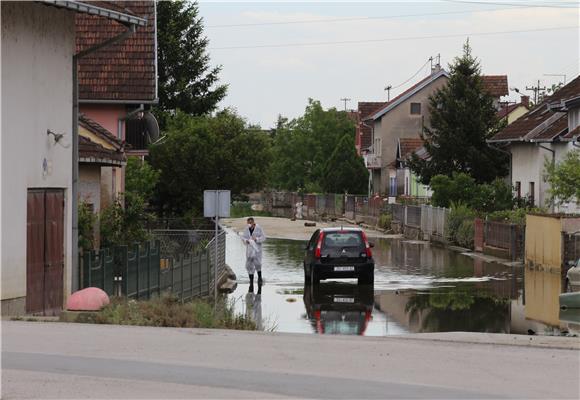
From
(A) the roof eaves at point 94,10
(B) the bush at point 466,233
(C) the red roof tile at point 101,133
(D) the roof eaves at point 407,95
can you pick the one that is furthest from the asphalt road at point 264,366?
(D) the roof eaves at point 407,95

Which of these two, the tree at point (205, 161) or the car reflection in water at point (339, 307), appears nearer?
the car reflection in water at point (339, 307)

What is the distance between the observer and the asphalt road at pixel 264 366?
1105 centimetres

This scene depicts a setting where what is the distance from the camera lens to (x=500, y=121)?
71188 mm

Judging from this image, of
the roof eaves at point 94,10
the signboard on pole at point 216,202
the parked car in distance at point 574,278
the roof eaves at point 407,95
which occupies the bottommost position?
the parked car in distance at point 574,278

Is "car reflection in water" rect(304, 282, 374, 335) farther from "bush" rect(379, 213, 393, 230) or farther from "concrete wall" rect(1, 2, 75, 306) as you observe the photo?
"bush" rect(379, 213, 393, 230)

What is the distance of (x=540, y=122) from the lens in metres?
59.0

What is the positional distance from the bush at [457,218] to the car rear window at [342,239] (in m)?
20.0

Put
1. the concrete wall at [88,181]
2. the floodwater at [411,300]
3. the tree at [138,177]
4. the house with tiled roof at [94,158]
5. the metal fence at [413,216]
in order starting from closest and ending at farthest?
the floodwater at [411,300]
the house with tiled roof at [94,158]
the concrete wall at [88,181]
the tree at [138,177]
the metal fence at [413,216]

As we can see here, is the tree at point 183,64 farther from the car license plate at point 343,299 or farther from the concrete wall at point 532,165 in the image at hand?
the car license plate at point 343,299

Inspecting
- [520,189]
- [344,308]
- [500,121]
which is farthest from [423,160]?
[344,308]

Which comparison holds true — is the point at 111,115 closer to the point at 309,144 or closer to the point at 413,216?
the point at 413,216

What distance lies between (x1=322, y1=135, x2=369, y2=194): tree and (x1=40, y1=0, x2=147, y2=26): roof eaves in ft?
286

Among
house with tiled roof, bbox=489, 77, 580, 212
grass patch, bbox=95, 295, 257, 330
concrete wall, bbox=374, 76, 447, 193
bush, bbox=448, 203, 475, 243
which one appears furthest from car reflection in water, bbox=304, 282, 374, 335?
concrete wall, bbox=374, 76, 447, 193

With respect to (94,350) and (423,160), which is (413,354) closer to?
(94,350)
